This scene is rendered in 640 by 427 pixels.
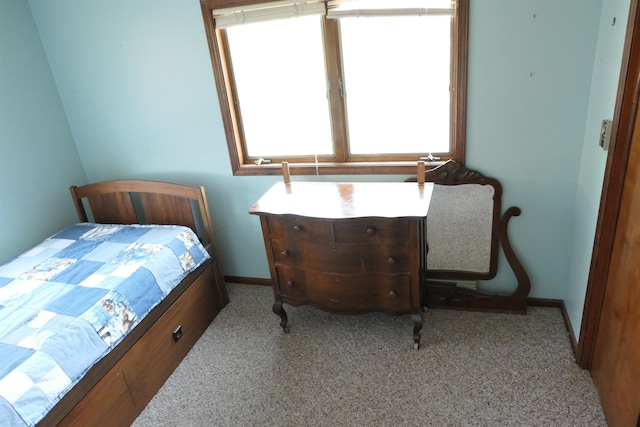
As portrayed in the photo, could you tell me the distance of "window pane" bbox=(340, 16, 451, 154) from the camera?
80.2 inches

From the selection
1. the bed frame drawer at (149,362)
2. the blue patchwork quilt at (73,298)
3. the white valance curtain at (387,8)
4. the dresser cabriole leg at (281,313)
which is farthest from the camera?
the dresser cabriole leg at (281,313)

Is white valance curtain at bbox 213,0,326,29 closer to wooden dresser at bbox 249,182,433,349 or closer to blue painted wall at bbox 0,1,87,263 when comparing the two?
wooden dresser at bbox 249,182,433,349

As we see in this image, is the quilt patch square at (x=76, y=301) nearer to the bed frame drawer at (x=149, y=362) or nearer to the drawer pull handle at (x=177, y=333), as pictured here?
the bed frame drawer at (x=149, y=362)

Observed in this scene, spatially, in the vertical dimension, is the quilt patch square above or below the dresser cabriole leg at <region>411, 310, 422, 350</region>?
above

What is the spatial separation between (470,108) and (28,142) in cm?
A: 256

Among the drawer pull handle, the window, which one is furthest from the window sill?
the drawer pull handle

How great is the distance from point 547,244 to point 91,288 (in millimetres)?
2304

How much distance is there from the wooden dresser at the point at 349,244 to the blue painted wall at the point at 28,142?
1524 mm

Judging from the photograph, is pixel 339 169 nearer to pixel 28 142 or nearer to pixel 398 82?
pixel 398 82

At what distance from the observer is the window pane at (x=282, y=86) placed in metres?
2.21

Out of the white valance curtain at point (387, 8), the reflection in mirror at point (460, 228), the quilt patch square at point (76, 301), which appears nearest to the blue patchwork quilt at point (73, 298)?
the quilt patch square at point (76, 301)

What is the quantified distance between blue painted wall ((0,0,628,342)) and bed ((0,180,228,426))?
249 millimetres

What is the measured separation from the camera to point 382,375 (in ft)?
6.43

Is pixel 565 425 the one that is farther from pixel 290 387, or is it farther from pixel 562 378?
pixel 290 387
